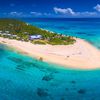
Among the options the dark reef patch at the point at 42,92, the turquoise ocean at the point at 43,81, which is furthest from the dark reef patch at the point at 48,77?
the dark reef patch at the point at 42,92

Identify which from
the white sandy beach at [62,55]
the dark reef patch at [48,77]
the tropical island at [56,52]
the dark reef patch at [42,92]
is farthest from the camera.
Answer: the tropical island at [56,52]

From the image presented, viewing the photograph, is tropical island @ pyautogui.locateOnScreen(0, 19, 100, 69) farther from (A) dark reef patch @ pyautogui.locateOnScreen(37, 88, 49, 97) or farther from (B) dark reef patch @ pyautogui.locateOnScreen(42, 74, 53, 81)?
(A) dark reef patch @ pyautogui.locateOnScreen(37, 88, 49, 97)

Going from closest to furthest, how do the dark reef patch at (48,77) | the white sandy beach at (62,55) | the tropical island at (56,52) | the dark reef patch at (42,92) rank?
1. the dark reef patch at (42,92)
2. the dark reef patch at (48,77)
3. the white sandy beach at (62,55)
4. the tropical island at (56,52)

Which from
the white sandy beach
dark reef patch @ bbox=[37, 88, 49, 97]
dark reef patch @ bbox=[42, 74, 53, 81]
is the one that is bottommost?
dark reef patch @ bbox=[37, 88, 49, 97]

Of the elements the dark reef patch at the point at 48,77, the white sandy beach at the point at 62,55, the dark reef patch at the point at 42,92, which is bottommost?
the dark reef patch at the point at 42,92

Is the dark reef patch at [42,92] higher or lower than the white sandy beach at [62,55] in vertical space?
lower

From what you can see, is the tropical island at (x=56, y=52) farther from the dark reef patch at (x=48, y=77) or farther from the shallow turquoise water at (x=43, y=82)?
the dark reef patch at (x=48, y=77)

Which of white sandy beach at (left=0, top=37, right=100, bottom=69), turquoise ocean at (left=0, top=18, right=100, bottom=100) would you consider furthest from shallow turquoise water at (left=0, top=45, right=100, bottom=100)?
white sandy beach at (left=0, top=37, right=100, bottom=69)

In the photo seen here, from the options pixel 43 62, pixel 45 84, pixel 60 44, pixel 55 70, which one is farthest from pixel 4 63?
pixel 60 44

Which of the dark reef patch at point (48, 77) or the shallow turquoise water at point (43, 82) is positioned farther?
the dark reef patch at point (48, 77)
